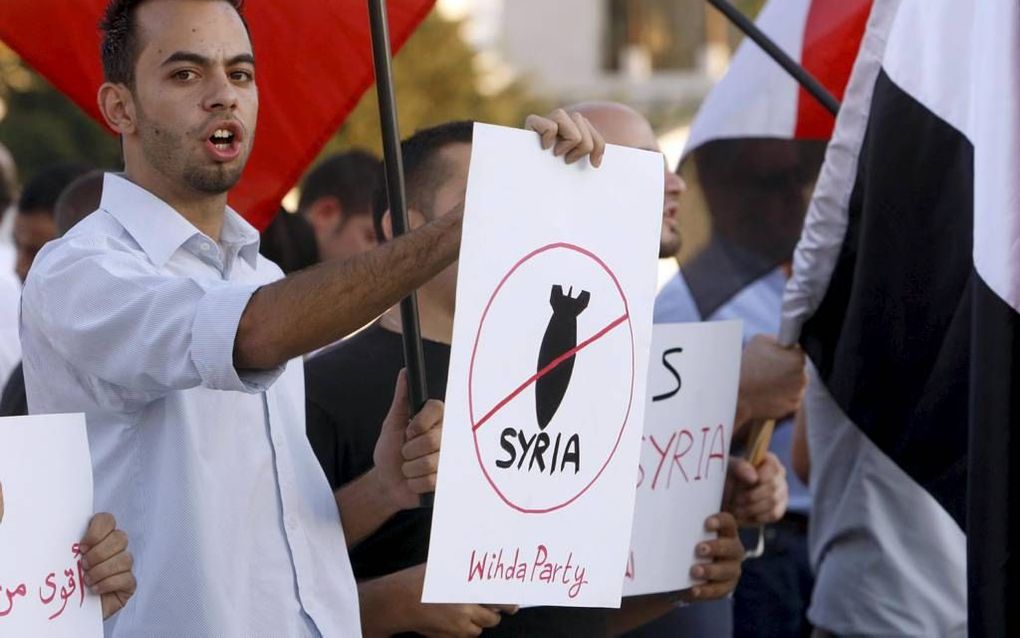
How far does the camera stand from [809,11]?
15.6 feet

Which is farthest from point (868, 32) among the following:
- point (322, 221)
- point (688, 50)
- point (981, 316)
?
point (688, 50)

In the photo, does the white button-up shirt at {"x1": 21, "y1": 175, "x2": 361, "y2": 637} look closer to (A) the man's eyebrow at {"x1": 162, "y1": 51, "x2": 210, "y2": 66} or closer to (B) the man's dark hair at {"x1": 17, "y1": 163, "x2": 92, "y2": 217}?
(A) the man's eyebrow at {"x1": 162, "y1": 51, "x2": 210, "y2": 66}

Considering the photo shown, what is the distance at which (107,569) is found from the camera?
243 centimetres

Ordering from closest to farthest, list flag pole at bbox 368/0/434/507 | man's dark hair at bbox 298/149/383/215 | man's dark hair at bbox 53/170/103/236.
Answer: flag pole at bbox 368/0/434/507, man's dark hair at bbox 53/170/103/236, man's dark hair at bbox 298/149/383/215

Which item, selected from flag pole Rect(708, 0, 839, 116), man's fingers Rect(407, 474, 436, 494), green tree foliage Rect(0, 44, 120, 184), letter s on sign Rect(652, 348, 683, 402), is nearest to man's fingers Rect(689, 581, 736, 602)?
letter s on sign Rect(652, 348, 683, 402)

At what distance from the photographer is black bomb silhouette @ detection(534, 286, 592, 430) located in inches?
100.0

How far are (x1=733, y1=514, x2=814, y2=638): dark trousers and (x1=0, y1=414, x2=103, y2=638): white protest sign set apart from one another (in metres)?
2.61

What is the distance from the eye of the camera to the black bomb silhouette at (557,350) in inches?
100.0

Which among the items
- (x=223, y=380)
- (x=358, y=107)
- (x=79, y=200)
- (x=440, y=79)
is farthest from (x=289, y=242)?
(x=440, y=79)

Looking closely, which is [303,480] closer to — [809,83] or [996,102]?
[996,102]

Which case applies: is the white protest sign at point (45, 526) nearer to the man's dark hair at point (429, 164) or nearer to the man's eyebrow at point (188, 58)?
the man's eyebrow at point (188, 58)

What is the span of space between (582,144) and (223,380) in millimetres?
635

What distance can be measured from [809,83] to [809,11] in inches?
32.5

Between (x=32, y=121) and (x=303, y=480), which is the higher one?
(x=32, y=121)
